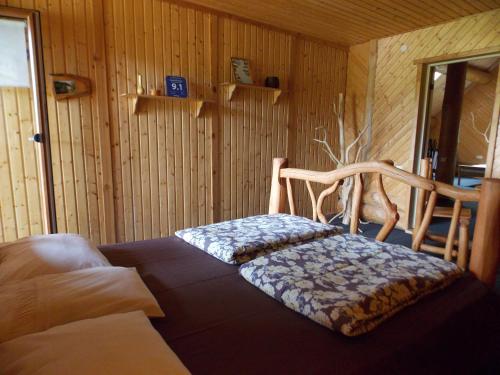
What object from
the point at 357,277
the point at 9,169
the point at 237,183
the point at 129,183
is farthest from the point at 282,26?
the point at 357,277

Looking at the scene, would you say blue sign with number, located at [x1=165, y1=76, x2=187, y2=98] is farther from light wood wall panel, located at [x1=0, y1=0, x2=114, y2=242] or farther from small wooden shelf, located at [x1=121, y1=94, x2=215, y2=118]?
light wood wall panel, located at [x1=0, y1=0, x2=114, y2=242]

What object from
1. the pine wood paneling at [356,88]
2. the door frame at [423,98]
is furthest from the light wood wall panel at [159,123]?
the door frame at [423,98]

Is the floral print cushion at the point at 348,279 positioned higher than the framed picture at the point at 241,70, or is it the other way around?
the framed picture at the point at 241,70

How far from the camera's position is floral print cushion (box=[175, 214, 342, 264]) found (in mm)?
1666

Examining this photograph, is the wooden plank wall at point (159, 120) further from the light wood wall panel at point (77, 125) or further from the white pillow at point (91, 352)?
the white pillow at point (91, 352)

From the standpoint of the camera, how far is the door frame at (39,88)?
8.02ft

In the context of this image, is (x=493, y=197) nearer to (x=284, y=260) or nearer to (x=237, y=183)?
(x=284, y=260)

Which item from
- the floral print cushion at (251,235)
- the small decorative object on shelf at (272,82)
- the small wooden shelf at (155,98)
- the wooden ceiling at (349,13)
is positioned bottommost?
the floral print cushion at (251,235)

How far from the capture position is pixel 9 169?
9.65 feet

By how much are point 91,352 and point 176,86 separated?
283 cm

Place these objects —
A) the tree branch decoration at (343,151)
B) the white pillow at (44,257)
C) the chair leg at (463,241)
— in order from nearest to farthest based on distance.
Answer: the white pillow at (44,257)
the chair leg at (463,241)
the tree branch decoration at (343,151)

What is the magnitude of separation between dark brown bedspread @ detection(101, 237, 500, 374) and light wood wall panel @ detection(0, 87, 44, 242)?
185 cm

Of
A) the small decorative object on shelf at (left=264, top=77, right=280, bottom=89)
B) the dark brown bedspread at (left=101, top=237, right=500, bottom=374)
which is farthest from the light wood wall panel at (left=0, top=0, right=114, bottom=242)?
the small decorative object on shelf at (left=264, top=77, right=280, bottom=89)

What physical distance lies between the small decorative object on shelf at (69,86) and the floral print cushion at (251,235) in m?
1.64
